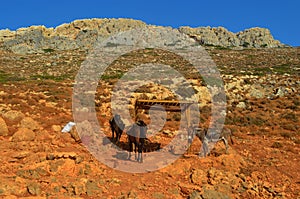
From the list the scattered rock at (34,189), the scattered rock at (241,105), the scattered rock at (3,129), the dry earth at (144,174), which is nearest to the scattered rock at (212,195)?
the dry earth at (144,174)

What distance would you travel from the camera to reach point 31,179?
11.7 meters

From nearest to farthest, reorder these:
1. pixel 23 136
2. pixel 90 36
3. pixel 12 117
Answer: pixel 23 136 → pixel 12 117 → pixel 90 36

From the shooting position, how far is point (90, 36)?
307 ft

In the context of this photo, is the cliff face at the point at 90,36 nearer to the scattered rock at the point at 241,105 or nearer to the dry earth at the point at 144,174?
the scattered rock at the point at 241,105

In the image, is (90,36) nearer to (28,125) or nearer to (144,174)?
(28,125)

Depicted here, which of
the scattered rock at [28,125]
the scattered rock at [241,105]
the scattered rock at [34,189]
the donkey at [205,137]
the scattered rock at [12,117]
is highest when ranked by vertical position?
the scattered rock at [241,105]

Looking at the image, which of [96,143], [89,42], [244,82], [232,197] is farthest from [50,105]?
[89,42]

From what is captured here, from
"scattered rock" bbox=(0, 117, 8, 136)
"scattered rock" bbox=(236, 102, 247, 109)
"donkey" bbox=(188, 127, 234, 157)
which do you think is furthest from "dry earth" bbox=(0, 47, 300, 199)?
"scattered rock" bbox=(236, 102, 247, 109)

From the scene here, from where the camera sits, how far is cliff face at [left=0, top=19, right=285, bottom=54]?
8676 centimetres

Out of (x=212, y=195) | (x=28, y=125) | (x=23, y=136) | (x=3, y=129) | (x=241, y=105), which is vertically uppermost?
(x=241, y=105)

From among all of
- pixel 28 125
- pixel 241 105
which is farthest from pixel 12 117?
pixel 241 105

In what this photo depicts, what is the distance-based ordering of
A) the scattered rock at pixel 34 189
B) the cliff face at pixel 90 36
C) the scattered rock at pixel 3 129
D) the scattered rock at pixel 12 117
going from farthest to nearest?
the cliff face at pixel 90 36 < the scattered rock at pixel 12 117 < the scattered rock at pixel 3 129 < the scattered rock at pixel 34 189

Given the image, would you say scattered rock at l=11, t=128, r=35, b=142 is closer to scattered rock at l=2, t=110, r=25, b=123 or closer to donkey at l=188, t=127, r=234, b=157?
scattered rock at l=2, t=110, r=25, b=123

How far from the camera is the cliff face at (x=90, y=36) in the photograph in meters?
86.8
